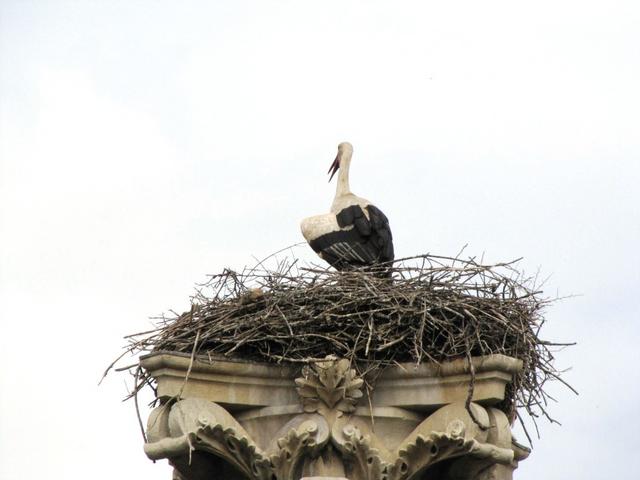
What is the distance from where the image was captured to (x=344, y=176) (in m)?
14.2

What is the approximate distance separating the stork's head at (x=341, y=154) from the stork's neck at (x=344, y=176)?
13 millimetres

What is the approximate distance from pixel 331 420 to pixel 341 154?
15.3 ft

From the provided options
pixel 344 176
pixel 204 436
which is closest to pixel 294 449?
pixel 204 436

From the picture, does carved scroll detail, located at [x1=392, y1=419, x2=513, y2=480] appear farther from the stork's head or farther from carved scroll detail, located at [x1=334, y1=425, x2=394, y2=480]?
the stork's head

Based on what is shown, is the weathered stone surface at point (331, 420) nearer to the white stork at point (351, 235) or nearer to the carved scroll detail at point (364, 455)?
the carved scroll detail at point (364, 455)

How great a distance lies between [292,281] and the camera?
11227 millimetres

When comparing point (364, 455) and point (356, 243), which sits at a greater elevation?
point (356, 243)

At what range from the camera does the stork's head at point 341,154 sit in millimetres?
14539

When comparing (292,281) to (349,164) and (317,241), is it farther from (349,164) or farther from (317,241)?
(349,164)

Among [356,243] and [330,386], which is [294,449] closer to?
[330,386]

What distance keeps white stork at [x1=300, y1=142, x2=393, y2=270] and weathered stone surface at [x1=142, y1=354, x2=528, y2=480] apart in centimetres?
241

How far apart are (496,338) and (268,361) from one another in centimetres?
161

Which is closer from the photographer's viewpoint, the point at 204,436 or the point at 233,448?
the point at 204,436

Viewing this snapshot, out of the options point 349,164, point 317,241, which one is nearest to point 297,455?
point 317,241
